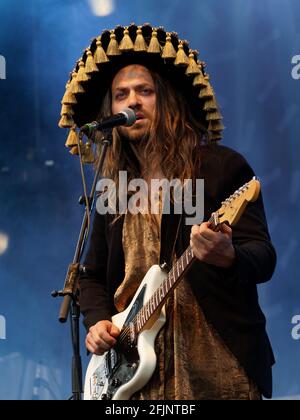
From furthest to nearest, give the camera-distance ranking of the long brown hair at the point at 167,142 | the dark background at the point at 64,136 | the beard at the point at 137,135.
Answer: the dark background at the point at 64,136, the beard at the point at 137,135, the long brown hair at the point at 167,142

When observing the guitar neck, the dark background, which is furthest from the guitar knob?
the dark background

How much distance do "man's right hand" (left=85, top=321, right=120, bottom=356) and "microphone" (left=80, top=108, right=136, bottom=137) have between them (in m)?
0.61

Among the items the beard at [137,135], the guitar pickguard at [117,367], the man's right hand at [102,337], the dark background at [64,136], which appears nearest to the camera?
the guitar pickguard at [117,367]

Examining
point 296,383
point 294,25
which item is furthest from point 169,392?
point 294,25

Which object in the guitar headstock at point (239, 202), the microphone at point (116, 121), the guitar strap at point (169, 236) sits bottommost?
the guitar headstock at point (239, 202)

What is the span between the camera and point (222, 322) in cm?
216

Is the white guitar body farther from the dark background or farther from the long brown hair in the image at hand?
the dark background

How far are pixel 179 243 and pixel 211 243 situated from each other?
37 cm

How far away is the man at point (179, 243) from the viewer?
214cm

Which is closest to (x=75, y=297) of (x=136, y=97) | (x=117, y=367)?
(x=117, y=367)

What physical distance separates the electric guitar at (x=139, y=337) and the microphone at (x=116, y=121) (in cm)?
48

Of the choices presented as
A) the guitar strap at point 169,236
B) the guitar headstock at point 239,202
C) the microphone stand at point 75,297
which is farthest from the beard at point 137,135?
the guitar headstock at point 239,202

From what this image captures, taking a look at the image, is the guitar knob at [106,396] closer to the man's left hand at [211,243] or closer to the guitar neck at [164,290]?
the guitar neck at [164,290]

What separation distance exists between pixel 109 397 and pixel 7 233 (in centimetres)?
158
